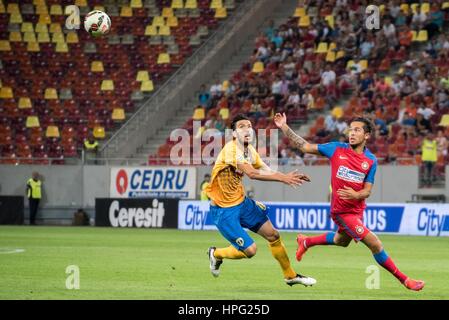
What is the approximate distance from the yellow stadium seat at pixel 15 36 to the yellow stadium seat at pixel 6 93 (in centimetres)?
282

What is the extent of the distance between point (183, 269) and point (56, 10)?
1139 inches

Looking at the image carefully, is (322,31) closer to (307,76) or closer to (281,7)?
(307,76)

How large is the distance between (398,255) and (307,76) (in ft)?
54.1

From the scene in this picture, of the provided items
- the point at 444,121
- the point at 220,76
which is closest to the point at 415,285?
the point at 444,121

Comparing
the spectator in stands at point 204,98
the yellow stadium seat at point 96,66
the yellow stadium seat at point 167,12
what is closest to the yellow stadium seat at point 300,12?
the spectator in stands at point 204,98

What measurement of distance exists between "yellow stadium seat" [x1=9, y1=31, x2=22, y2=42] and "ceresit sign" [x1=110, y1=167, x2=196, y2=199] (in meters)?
10.1

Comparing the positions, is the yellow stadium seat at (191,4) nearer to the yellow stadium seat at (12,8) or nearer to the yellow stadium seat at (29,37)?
the yellow stadium seat at (29,37)

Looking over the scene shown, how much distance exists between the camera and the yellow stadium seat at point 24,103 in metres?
41.6

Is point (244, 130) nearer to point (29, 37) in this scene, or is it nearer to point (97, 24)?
point (97, 24)

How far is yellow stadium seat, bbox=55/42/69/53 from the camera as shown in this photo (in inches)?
1711

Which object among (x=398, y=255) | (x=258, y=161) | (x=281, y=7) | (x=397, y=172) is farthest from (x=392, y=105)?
(x=258, y=161)

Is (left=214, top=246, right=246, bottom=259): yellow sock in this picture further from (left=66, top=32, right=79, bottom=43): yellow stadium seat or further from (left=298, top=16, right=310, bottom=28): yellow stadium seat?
(left=66, top=32, right=79, bottom=43): yellow stadium seat

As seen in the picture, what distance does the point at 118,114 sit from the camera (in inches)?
1593

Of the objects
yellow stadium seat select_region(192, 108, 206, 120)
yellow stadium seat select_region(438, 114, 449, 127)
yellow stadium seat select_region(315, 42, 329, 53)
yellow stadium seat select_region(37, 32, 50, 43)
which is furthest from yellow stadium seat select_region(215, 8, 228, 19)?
yellow stadium seat select_region(438, 114, 449, 127)
